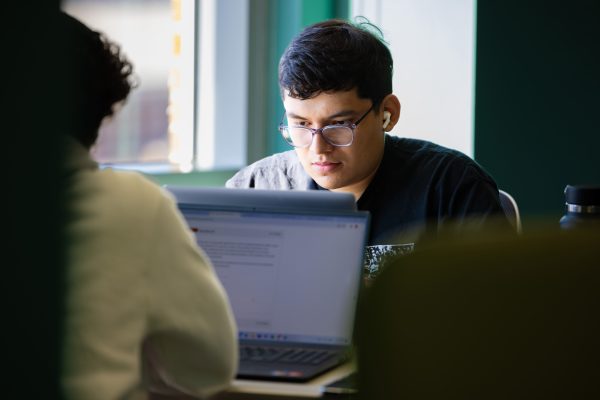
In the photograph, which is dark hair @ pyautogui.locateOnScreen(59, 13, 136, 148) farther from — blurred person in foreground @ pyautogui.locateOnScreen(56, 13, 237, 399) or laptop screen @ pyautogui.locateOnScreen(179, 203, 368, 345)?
laptop screen @ pyautogui.locateOnScreen(179, 203, 368, 345)

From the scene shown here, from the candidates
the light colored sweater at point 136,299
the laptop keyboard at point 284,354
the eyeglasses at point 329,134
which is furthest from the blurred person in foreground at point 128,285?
the eyeglasses at point 329,134

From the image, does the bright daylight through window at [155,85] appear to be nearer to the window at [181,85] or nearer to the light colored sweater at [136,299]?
the window at [181,85]

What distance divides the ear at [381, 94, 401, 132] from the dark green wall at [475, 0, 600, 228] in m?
1.54

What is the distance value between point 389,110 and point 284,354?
934 mm

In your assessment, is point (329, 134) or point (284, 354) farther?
point (329, 134)

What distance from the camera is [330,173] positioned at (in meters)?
2.50

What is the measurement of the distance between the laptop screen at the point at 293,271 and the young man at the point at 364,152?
1.47ft

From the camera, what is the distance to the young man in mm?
2482

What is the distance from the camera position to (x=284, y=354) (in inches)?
75.8

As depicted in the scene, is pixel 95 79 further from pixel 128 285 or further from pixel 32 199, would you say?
pixel 32 199

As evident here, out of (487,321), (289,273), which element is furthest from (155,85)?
(487,321)

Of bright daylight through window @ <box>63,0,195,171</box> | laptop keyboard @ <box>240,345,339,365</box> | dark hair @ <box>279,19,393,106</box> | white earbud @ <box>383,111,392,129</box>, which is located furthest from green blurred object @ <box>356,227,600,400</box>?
bright daylight through window @ <box>63,0,195,171</box>

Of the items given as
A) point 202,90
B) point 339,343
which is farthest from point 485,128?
point 339,343

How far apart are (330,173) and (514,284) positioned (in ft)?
5.13
